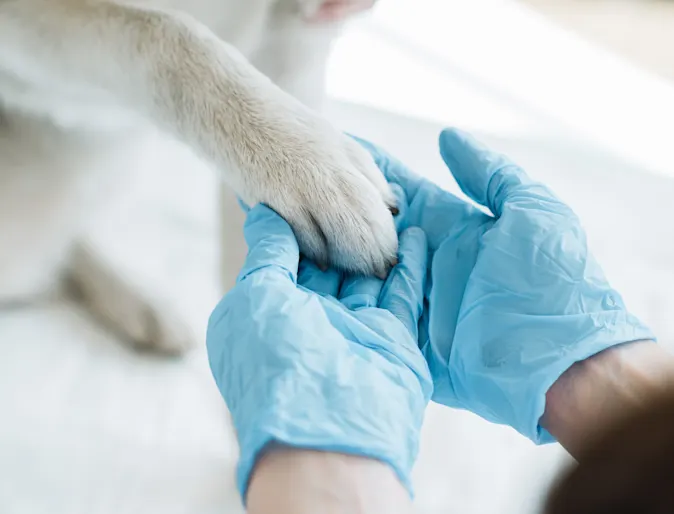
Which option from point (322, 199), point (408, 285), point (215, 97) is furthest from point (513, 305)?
point (215, 97)

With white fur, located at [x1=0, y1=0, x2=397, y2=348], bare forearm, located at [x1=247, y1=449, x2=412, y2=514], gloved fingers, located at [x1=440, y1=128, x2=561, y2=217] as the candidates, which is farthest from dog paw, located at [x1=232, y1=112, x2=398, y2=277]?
bare forearm, located at [x1=247, y1=449, x2=412, y2=514]

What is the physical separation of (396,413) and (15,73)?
2.22 feet

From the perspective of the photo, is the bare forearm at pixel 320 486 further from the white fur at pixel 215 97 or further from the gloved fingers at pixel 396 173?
the gloved fingers at pixel 396 173

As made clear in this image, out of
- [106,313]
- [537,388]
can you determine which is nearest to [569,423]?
[537,388]

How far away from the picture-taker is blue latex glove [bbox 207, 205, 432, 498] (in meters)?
0.46

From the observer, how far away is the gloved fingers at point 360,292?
64 cm

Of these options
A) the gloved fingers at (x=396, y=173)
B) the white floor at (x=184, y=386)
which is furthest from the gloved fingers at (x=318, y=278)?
the white floor at (x=184, y=386)

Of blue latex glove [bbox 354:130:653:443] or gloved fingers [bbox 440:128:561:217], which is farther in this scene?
gloved fingers [bbox 440:128:561:217]

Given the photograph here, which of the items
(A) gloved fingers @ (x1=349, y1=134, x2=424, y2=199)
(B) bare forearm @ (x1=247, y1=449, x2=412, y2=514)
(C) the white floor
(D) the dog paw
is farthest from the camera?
(C) the white floor

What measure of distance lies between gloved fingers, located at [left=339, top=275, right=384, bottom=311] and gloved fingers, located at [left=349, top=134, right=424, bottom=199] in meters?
0.14

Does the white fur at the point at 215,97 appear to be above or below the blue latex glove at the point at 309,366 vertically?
above

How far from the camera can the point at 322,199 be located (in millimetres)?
647

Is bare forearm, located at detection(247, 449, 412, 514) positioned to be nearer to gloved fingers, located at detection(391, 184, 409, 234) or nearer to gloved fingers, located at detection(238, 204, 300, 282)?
gloved fingers, located at detection(238, 204, 300, 282)

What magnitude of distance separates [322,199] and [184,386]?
567mm
